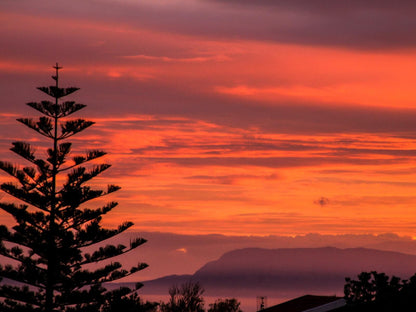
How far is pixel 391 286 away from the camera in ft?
72.7

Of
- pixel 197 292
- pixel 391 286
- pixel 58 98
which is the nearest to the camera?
pixel 391 286

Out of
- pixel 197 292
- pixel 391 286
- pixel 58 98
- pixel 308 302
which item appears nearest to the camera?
pixel 391 286

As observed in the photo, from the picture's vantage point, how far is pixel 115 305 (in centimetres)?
3803

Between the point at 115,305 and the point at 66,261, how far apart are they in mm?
2755

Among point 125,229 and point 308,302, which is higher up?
point 125,229

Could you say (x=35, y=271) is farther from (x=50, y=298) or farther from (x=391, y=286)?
(x=391, y=286)

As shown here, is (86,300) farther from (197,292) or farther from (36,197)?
(197,292)

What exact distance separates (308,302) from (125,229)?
864cm

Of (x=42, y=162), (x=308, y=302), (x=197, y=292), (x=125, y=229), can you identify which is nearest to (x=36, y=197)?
(x=42, y=162)

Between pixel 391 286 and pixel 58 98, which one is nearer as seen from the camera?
pixel 391 286

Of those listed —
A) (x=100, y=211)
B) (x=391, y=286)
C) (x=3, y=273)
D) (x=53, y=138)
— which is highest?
(x=53, y=138)

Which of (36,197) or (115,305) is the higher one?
(36,197)

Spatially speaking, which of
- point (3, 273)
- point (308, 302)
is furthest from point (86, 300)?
point (308, 302)

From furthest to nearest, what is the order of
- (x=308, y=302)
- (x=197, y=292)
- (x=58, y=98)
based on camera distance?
(x=197, y=292) → (x=308, y=302) → (x=58, y=98)
